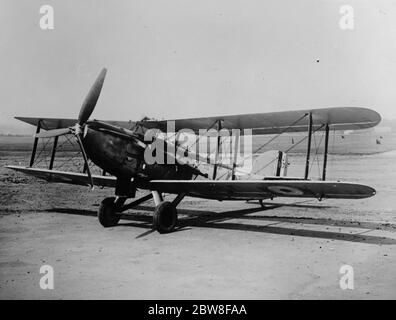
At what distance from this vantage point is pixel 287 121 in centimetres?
963

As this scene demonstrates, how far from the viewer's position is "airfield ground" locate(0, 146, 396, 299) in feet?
15.5

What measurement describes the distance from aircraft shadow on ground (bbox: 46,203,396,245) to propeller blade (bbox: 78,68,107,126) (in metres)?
2.64

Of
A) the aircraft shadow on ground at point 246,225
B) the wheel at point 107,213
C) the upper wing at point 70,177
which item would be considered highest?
the upper wing at point 70,177

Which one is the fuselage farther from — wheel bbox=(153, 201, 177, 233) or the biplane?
wheel bbox=(153, 201, 177, 233)

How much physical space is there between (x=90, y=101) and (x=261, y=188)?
3782mm

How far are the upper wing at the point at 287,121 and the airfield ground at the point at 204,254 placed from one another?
7.71 ft

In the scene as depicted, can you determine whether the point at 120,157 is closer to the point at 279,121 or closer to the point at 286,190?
the point at 286,190

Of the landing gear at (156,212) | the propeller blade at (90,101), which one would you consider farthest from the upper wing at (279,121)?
the propeller blade at (90,101)

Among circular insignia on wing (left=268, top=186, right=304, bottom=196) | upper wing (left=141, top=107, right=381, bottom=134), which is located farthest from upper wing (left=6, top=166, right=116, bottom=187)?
circular insignia on wing (left=268, top=186, right=304, bottom=196)

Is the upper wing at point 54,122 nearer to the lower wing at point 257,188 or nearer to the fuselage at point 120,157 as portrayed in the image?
the lower wing at point 257,188

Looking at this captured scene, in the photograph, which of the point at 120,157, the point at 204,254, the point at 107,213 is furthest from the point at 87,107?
the point at 204,254

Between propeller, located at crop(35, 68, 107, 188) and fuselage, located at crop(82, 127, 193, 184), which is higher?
propeller, located at crop(35, 68, 107, 188)

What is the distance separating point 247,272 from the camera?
5.46m

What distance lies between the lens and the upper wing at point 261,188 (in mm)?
7051
